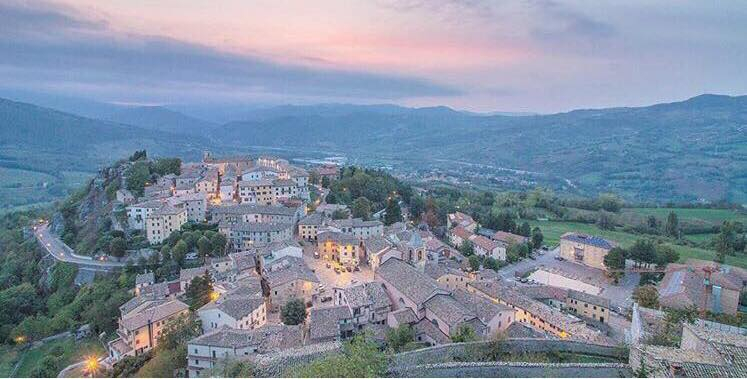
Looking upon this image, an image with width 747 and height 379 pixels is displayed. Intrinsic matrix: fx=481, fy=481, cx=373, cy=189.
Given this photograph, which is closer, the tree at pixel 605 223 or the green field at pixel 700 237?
the green field at pixel 700 237

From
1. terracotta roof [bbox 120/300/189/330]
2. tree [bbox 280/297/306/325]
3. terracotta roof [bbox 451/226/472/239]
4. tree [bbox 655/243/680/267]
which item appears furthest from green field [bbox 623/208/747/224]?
terracotta roof [bbox 120/300/189/330]

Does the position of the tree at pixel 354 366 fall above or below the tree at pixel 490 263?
above

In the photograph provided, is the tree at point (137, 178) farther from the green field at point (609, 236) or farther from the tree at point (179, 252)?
the green field at point (609, 236)

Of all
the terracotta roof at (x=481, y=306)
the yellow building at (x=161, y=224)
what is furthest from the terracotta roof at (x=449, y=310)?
the yellow building at (x=161, y=224)

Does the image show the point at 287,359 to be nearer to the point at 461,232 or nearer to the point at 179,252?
the point at 179,252

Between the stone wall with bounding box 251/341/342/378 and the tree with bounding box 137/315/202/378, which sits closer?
the stone wall with bounding box 251/341/342/378

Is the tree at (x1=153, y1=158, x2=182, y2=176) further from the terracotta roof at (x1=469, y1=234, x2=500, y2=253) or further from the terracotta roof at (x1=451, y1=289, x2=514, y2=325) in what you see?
the terracotta roof at (x1=451, y1=289, x2=514, y2=325)
